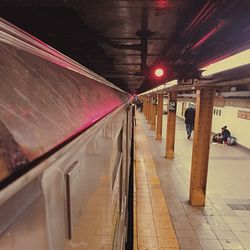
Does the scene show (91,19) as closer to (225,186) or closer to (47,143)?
(47,143)

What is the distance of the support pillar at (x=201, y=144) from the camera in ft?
17.4

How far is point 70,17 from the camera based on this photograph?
1827 millimetres

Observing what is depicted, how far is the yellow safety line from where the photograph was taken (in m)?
4.07

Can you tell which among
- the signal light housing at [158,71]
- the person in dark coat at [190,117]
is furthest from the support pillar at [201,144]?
the person in dark coat at [190,117]

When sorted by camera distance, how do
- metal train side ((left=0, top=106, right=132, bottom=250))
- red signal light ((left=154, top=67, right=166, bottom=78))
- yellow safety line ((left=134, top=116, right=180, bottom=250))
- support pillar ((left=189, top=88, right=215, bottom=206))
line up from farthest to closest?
support pillar ((left=189, top=88, right=215, bottom=206)), yellow safety line ((left=134, top=116, right=180, bottom=250)), red signal light ((left=154, top=67, right=166, bottom=78)), metal train side ((left=0, top=106, right=132, bottom=250))

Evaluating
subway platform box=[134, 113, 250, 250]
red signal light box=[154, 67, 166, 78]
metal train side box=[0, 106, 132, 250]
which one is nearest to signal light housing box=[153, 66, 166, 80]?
red signal light box=[154, 67, 166, 78]

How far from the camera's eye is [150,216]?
4.90 metres

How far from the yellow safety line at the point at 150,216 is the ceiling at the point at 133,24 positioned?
106 inches

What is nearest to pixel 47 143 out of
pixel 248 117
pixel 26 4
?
pixel 26 4

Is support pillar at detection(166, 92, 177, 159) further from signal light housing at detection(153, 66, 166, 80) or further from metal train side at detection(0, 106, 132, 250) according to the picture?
metal train side at detection(0, 106, 132, 250)

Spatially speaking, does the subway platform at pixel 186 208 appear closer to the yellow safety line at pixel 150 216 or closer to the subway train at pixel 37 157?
the yellow safety line at pixel 150 216

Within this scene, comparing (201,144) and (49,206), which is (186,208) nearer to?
(201,144)

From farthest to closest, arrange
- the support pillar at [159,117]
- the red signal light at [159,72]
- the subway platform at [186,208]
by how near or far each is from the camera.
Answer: the support pillar at [159,117] → the subway platform at [186,208] → the red signal light at [159,72]

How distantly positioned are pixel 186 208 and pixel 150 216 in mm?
909
